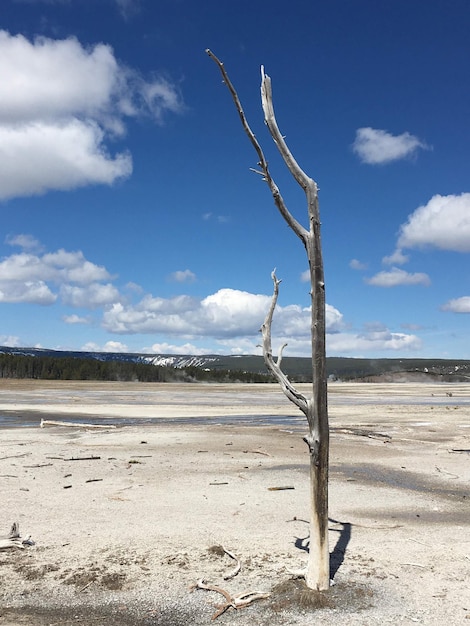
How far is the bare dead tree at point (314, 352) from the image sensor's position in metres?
7.32

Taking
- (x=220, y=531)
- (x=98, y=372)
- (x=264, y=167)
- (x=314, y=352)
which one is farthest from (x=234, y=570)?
(x=98, y=372)

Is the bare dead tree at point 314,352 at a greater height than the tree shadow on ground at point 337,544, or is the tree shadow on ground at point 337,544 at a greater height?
the bare dead tree at point 314,352

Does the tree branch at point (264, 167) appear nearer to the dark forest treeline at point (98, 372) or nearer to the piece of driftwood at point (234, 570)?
the piece of driftwood at point (234, 570)

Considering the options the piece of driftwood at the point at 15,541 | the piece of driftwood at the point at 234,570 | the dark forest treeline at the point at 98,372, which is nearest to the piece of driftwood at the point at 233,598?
the piece of driftwood at the point at 234,570

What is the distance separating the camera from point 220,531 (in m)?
9.92

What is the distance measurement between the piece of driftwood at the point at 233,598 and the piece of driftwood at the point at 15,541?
2.99m

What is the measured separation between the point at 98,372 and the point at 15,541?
104 m

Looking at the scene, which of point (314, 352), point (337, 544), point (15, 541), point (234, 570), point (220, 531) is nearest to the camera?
point (314, 352)

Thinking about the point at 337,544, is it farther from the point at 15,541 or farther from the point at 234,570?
the point at 15,541

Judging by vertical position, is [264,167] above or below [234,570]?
above

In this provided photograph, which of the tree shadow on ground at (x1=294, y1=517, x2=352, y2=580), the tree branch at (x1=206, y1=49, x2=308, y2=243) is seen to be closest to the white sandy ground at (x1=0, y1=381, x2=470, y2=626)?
the tree shadow on ground at (x1=294, y1=517, x2=352, y2=580)

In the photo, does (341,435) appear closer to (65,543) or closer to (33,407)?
(65,543)

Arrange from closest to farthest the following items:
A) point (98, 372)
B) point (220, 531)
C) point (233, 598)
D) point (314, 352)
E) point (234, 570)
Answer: point (233, 598) < point (314, 352) < point (234, 570) < point (220, 531) < point (98, 372)

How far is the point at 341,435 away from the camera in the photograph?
2378 centimetres
